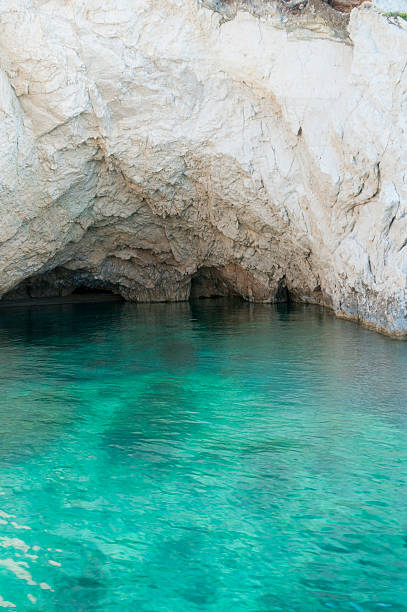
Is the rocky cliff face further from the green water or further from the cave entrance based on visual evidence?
the cave entrance

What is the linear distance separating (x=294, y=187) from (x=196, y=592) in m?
14.1

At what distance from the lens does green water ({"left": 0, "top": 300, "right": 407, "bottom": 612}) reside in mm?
4207

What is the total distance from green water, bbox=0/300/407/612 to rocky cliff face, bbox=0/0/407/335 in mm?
5034

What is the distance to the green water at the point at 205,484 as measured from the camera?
4207mm

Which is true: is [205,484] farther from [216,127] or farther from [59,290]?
[59,290]

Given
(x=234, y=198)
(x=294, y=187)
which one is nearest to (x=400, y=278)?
(x=294, y=187)

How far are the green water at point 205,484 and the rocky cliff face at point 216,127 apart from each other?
503 centimetres

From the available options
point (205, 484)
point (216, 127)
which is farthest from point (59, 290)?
point (205, 484)

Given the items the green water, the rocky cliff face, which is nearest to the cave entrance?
the rocky cliff face

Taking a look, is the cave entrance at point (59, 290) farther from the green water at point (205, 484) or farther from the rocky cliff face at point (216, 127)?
the green water at point (205, 484)

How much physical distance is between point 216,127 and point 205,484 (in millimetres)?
12740

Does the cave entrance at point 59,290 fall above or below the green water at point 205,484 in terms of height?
above

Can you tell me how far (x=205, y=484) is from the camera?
19.0ft

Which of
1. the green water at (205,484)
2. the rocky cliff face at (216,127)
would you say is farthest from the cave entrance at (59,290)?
the green water at (205,484)
